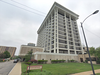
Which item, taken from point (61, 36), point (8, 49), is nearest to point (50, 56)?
point (61, 36)

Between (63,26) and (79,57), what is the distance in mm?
26327

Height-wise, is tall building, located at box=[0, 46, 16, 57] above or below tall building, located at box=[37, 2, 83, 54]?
below

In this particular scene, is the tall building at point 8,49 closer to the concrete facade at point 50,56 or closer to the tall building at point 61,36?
the tall building at point 61,36

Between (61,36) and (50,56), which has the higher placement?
(61,36)

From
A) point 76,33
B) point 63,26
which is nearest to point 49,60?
point 63,26

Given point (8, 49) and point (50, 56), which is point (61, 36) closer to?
point (50, 56)

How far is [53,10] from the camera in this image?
45.8 metres

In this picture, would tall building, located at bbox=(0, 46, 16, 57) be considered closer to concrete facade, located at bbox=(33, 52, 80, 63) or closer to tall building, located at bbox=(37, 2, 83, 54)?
tall building, located at bbox=(37, 2, 83, 54)

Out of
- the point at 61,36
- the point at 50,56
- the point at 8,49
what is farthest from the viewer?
the point at 8,49

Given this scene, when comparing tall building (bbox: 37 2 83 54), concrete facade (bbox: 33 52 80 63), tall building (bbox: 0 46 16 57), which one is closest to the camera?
concrete facade (bbox: 33 52 80 63)

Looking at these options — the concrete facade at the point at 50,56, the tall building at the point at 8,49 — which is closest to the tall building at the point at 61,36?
the concrete facade at the point at 50,56

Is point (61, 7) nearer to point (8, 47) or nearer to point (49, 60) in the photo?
point (49, 60)

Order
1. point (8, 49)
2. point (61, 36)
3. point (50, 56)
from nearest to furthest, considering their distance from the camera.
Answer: point (50, 56) → point (61, 36) → point (8, 49)

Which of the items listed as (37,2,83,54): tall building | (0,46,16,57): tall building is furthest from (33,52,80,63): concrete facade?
(0,46,16,57): tall building
